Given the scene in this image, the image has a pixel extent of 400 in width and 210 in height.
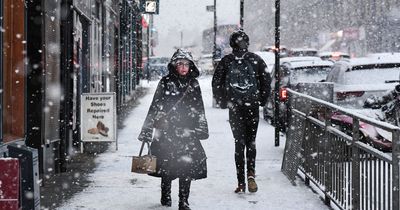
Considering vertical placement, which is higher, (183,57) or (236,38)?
(236,38)

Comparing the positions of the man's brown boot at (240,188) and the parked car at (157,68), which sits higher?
the parked car at (157,68)

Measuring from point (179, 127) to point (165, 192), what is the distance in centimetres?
75

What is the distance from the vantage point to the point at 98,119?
11648mm

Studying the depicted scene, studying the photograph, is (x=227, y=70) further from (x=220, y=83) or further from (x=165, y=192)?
(x=165, y=192)

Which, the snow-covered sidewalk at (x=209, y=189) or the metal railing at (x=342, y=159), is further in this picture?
the snow-covered sidewalk at (x=209, y=189)

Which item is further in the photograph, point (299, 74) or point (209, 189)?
point (299, 74)

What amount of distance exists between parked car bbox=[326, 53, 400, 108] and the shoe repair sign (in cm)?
378

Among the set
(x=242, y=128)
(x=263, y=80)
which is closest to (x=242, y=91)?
(x=263, y=80)

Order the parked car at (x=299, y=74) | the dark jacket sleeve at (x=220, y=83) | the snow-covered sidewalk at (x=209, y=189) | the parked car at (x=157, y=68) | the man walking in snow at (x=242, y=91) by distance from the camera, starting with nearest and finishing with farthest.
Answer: the snow-covered sidewalk at (x=209, y=189), the man walking in snow at (x=242, y=91), the dark jacket sleeve at (x=220, y=83), the parked car at (x=299, y=74), the parked car at (x=157, y=68)

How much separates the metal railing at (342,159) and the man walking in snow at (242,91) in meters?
0.68

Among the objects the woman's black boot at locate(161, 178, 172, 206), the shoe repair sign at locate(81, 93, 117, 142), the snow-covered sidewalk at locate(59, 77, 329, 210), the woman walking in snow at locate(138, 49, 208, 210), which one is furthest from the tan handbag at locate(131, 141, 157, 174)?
the shoe repair sign at locate(81, 93, 117, 142)

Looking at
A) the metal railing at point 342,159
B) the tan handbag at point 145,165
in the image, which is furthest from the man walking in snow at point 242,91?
the tan handbag at point 145,165

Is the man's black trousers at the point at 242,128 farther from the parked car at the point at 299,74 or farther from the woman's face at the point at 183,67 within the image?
the parked car at the point at 299,74

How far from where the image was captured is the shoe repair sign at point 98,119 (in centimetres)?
1162
